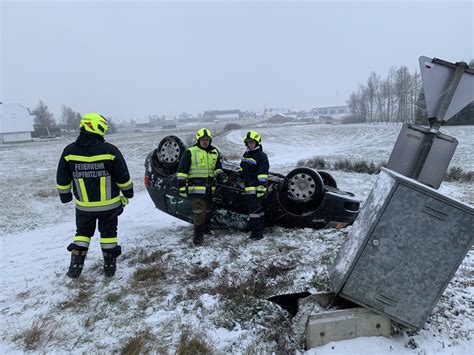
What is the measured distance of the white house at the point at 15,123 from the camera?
197 ft

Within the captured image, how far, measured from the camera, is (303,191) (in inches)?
210

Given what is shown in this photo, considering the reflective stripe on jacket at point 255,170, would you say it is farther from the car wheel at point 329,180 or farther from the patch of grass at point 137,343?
the patch of grass at point 137,343

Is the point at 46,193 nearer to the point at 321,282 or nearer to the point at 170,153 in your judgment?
the point at 170,153

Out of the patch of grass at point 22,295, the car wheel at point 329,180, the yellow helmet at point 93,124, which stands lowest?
the patch of grass at point 22,295

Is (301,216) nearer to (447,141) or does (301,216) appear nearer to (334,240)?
(334,240)

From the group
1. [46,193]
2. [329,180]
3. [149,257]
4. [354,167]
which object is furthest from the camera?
[354,167]

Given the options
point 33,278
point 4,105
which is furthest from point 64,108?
point 33,278

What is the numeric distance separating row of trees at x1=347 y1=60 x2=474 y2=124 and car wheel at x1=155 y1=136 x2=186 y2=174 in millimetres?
62904

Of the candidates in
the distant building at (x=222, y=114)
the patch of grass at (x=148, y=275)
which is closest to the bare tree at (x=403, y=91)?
the patch of grass at (x=148, y=275)

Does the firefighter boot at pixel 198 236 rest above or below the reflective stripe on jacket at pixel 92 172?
below

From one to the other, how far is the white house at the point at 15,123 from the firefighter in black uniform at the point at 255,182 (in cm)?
6445

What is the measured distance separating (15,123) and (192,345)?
7062 cm

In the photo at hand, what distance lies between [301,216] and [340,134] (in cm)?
3941

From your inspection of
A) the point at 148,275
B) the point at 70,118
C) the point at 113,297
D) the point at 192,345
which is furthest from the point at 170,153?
the point at 70,118
